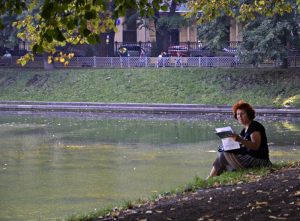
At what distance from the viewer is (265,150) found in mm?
10594

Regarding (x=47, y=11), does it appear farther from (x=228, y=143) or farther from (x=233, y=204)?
(x=228, y=143)

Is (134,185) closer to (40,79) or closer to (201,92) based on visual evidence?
(201,92)

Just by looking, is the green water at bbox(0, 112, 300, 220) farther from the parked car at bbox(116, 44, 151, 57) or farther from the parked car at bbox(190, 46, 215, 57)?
the parked car at bbox(116, 44, 151, 57)

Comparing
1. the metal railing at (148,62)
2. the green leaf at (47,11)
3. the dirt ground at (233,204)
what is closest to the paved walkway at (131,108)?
the metal railing at (148,62)

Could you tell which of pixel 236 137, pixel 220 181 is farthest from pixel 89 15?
pixel 220 181

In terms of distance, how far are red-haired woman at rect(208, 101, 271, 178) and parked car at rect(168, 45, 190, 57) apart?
34.2m

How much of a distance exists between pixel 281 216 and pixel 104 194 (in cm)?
723

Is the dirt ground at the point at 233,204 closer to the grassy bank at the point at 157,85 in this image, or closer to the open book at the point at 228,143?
the open book at the point at 228,143

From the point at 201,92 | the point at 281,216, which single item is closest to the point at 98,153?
the point at 281,216

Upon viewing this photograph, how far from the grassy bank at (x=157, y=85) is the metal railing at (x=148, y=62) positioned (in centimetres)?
131

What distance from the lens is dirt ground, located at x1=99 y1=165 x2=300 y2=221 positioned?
294 inches

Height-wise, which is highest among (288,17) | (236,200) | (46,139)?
(288,17)

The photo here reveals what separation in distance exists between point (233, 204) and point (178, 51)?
3813 centimetres

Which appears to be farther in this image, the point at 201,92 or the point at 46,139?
the point at 201,92
